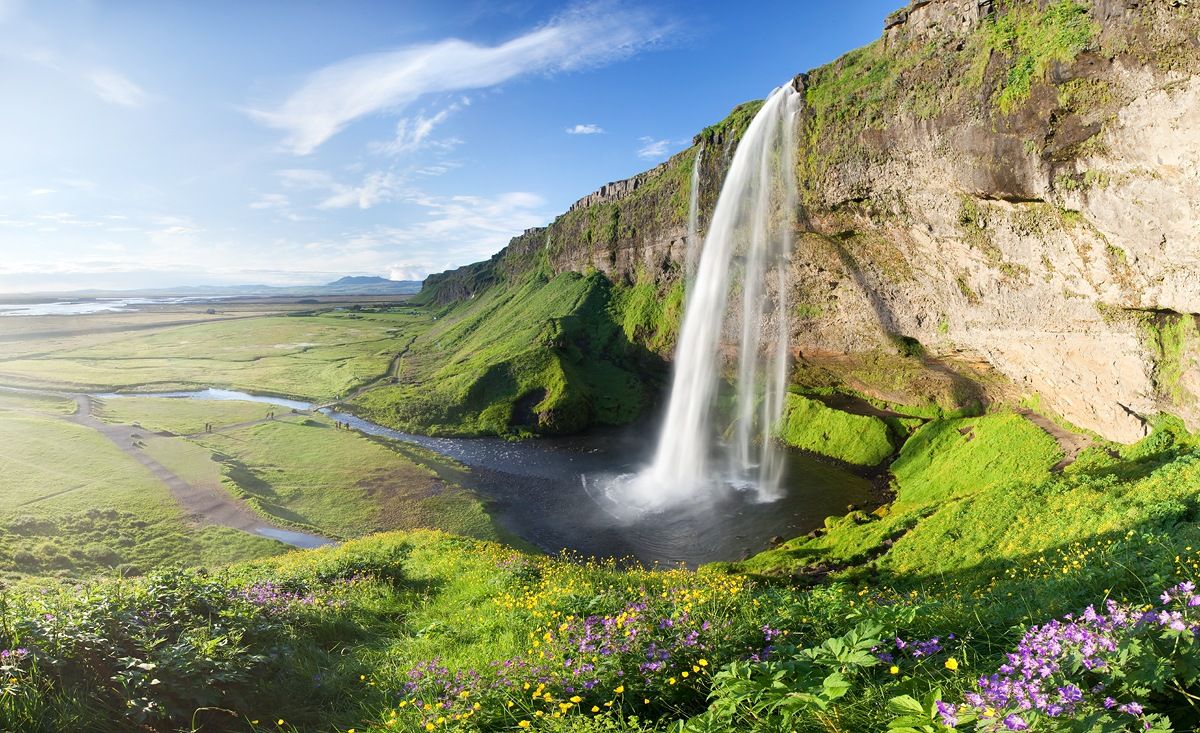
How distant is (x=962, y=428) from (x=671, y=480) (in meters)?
17.6

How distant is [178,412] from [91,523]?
33845mm

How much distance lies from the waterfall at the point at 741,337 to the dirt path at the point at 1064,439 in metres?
13.4

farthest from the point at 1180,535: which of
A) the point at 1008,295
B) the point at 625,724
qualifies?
the point at 1008,295

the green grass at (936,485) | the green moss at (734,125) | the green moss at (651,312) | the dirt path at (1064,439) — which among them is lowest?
the green grass at (936,485)

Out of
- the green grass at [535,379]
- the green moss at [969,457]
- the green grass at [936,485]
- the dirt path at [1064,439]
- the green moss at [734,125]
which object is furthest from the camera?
the green grass at [535,379]

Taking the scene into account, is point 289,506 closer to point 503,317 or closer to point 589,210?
point 503,317

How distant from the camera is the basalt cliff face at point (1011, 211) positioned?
19.7m

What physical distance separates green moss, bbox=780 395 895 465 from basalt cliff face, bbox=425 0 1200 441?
11.9ft

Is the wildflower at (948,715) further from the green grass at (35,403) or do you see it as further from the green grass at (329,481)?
the green grass at (35,403)

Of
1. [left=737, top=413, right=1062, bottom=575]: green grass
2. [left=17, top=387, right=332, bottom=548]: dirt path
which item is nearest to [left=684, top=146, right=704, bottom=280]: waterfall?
[left=737, top=413, right=1062, bottom=575]: green grass

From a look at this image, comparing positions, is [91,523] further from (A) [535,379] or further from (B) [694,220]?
(B) [694,220]

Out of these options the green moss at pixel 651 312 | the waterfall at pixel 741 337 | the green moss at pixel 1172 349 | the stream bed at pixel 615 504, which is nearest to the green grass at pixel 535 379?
the green moss at pixel 651 312

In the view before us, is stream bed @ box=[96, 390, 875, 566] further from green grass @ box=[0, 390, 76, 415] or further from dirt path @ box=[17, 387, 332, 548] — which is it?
green grass @ box=[0, 390, 76, 415]

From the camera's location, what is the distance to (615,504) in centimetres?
3219
